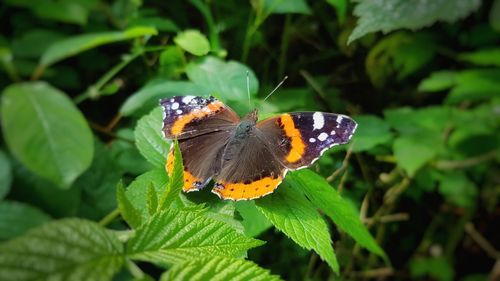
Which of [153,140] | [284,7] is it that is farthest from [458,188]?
[153,140]

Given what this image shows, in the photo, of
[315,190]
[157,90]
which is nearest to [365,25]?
[315,190]

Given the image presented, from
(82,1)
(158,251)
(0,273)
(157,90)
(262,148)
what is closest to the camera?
(0,273)

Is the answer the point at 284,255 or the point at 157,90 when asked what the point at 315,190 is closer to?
the point at 157,90

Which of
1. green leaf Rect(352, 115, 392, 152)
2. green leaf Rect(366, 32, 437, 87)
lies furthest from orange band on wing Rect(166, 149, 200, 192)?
green leaf Rect(366, 32, 437, 87)

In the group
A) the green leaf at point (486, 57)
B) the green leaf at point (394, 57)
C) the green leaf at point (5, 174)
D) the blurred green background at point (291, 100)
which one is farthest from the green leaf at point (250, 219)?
the green leaf at point (486, 57)

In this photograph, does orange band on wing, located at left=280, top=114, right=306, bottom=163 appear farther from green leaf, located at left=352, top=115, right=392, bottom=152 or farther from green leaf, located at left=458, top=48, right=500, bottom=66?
green leaf, located at left=458, top=48, right=500, bottom=66

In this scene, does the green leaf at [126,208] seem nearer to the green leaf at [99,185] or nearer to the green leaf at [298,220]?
the green leaf at [298,220]
